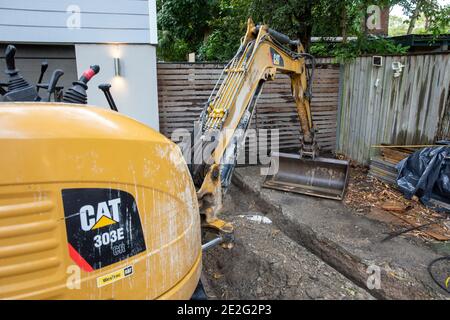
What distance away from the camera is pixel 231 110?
3.14m

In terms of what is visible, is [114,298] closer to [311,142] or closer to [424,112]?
[311,142]

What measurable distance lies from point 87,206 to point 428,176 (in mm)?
4633

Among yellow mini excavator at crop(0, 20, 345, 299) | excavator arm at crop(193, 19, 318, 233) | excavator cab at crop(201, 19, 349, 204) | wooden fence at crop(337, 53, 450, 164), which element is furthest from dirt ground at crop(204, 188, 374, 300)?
wooden fence at crop(337, 53, 450, 164)

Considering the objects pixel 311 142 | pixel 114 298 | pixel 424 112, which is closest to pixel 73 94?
pixel 114 298

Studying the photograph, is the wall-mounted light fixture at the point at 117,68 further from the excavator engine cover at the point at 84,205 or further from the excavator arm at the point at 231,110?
the excavator engine cover at the point at 84,205

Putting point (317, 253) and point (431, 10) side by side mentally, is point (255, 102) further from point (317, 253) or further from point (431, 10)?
point (431, 10)

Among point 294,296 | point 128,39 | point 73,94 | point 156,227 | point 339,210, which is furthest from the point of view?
point 128,39

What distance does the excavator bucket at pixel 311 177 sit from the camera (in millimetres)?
4945

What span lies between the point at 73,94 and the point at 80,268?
86 cm

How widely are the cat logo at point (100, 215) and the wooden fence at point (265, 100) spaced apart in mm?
4966

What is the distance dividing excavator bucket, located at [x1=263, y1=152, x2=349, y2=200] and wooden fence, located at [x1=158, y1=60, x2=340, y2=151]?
1535 mm

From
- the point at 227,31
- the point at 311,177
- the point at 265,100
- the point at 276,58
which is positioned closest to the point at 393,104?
the point at 311,177

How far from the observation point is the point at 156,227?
4.74ft

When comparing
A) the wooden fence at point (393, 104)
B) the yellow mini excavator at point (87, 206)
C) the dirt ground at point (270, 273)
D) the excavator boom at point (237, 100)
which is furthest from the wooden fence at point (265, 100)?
the yellow mini excavator at point (87, 206)
